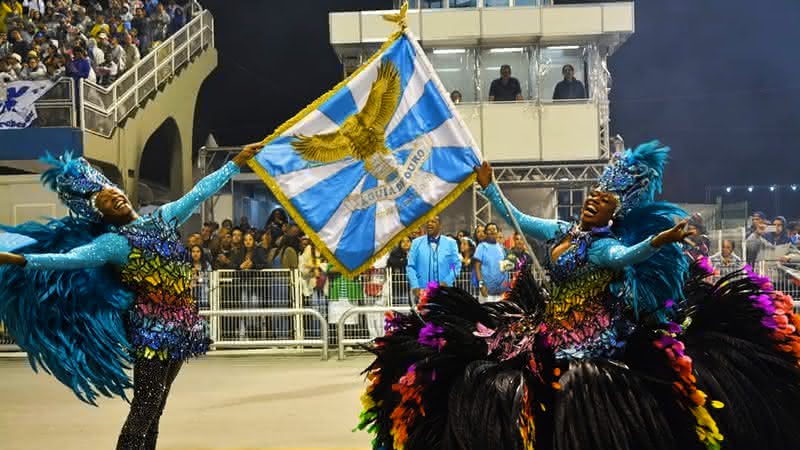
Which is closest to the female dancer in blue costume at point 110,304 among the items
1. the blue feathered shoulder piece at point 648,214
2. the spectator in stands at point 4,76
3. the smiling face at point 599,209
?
the smiling face at point 599,209

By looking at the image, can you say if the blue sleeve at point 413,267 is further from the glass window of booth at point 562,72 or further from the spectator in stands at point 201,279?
the glass window of booth at point 562,72

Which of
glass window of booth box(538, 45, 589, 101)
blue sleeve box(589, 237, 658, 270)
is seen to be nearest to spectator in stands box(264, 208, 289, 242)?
glass window of booth box(538, 45, 589, 101)

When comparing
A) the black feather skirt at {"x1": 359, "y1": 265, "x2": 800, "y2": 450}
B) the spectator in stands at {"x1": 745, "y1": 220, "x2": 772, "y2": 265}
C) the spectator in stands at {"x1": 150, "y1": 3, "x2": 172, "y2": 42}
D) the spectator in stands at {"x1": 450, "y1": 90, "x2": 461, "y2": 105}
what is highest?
the spectator in stands at {"x1": 150, "y1": 3, "x2": 172, "y2": 42}

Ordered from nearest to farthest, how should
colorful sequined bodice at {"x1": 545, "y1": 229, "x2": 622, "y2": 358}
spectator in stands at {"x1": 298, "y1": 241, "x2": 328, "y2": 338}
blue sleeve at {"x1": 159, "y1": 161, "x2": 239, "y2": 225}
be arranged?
colorful sequined bodice at {"x1": 545, "y1": 229, "x2": 622, "y2": 358}
blue sleeve at {"x1": 159, "y1": 161, "x2": 239, "y2": 225}
spectator in stands at {"x1": 298, "y1": 241, "x2": 328, "y2": 338}

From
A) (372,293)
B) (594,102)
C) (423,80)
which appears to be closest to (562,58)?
(594,102)

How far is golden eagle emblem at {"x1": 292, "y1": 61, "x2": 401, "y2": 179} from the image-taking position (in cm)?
468

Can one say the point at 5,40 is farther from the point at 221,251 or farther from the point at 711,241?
the point at 711,241

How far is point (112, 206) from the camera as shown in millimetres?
3941

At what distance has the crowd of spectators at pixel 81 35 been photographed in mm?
13688

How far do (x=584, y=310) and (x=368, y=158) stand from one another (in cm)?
184

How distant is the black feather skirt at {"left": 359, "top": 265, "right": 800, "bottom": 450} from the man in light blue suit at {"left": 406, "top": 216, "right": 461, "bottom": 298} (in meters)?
4.49

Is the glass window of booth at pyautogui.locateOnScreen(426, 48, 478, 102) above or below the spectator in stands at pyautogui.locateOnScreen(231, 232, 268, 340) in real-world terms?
above

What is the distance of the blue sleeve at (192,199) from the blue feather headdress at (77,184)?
1.07 feet

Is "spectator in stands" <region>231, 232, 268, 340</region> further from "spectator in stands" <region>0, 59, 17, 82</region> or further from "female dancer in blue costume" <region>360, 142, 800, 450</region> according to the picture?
"female dancer in blue costume" <region>360, 142, 800, 450</region>
